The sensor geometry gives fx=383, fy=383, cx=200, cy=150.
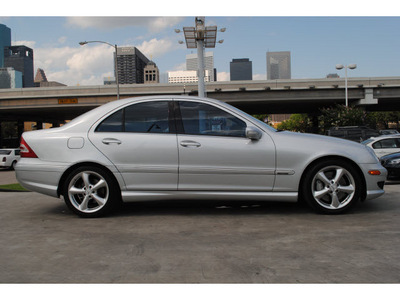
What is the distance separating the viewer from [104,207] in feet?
15.7

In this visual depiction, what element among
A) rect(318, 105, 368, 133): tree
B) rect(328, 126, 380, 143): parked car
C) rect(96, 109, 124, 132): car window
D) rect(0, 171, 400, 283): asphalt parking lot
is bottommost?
rect(0, 171, 400, 283): asphalt parking lot

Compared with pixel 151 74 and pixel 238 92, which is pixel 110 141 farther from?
pixel 151 74

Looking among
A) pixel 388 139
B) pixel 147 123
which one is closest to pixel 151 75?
pixel 388 139

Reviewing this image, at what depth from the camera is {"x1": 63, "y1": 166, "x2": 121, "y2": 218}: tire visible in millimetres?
4777

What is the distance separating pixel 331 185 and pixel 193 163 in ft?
5.64

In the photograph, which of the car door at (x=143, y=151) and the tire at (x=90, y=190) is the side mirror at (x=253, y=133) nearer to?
the car door at (x=143, y=151)

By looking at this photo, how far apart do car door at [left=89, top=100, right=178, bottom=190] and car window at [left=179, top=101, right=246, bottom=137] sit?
218 millimetres

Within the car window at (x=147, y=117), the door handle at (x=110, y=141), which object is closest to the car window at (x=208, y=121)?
the car window at (x=147, y=117)

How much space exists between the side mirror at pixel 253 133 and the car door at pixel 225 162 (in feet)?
0.17

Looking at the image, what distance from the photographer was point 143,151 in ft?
15.7

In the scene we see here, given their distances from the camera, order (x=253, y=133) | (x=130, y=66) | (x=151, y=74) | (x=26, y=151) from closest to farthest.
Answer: (x=253, y=133)
(x=26, y=151)
(x=130, y=66)
(x=151, y=74)

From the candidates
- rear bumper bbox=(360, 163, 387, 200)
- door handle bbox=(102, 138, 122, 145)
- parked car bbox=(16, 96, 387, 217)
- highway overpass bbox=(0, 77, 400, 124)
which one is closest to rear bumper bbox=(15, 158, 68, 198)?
parked car bbox=(16, 96, 387, 217)

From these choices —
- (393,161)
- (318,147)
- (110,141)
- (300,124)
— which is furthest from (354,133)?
(300,124)

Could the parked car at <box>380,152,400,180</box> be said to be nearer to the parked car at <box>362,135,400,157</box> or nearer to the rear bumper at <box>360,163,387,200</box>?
the parked car at <box>362,135,400,157</box>
